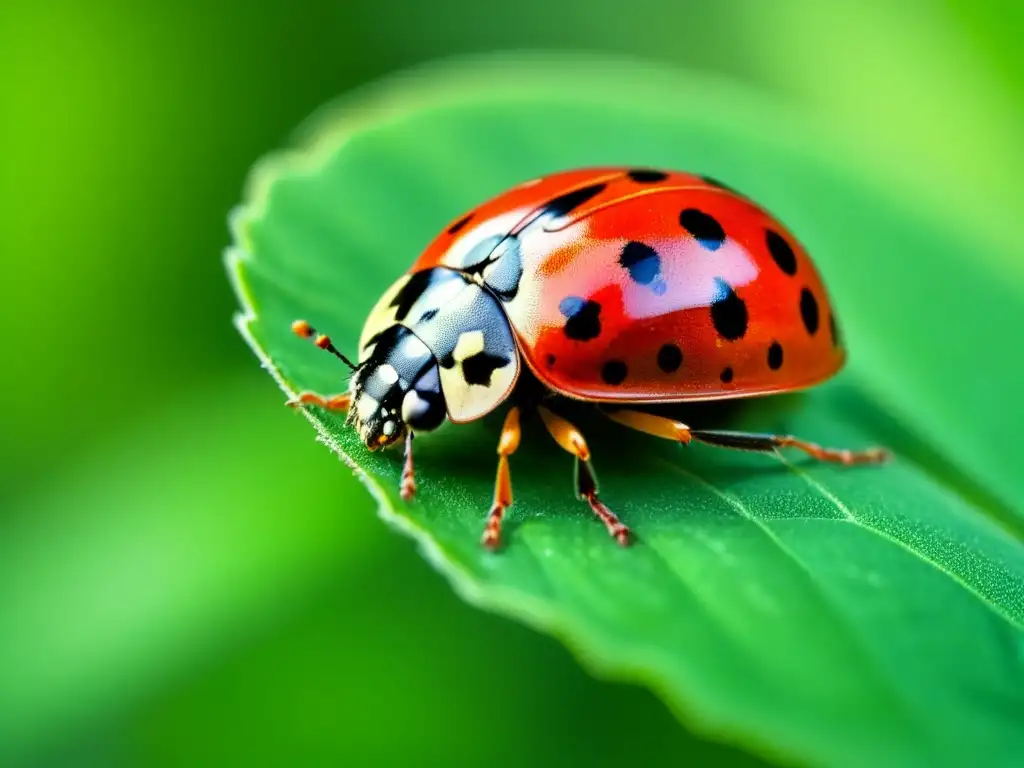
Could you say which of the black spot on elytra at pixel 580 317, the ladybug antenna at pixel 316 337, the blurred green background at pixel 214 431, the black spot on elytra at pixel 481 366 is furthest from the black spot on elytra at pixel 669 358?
the blurred green background at pixel 214 431

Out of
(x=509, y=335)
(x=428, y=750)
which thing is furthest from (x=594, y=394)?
(x=428, y=750)

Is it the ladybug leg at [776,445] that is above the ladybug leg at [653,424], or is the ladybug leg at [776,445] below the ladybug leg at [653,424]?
below

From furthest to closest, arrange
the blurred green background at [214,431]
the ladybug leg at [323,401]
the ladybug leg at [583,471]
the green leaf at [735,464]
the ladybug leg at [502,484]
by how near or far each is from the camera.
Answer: the blurred green background at [214,431] → the ladybug leg at [323,401] → the ladybug leg at [583,471] → the ladybug leg at [502,484] → the green leaf at [735,464]

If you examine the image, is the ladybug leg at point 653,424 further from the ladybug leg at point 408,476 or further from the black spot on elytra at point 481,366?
the ladybug leg at point 408,476

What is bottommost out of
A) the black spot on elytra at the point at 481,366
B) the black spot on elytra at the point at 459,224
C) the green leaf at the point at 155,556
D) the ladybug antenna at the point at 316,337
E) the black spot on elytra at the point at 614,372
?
the green leaf at the point at 155,556

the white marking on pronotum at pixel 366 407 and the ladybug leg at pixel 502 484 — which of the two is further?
the white marking on pronotum at pixel 366 407

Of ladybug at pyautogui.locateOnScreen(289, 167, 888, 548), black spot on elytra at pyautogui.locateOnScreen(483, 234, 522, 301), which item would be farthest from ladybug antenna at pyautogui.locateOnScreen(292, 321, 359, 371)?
black spot on elytra at pyautogui.locateOnScreen(483, 234, 522, 301)
